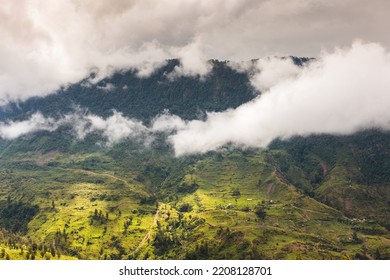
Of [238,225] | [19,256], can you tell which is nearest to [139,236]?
[238,225]

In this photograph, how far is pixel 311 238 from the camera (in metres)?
173

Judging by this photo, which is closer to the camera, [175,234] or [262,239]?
[262,239]

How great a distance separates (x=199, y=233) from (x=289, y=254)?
46.4 metres

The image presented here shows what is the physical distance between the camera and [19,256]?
414 feet

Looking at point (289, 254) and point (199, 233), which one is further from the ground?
point (199, 233)

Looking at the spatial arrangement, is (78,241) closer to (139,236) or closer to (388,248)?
(139,236)
